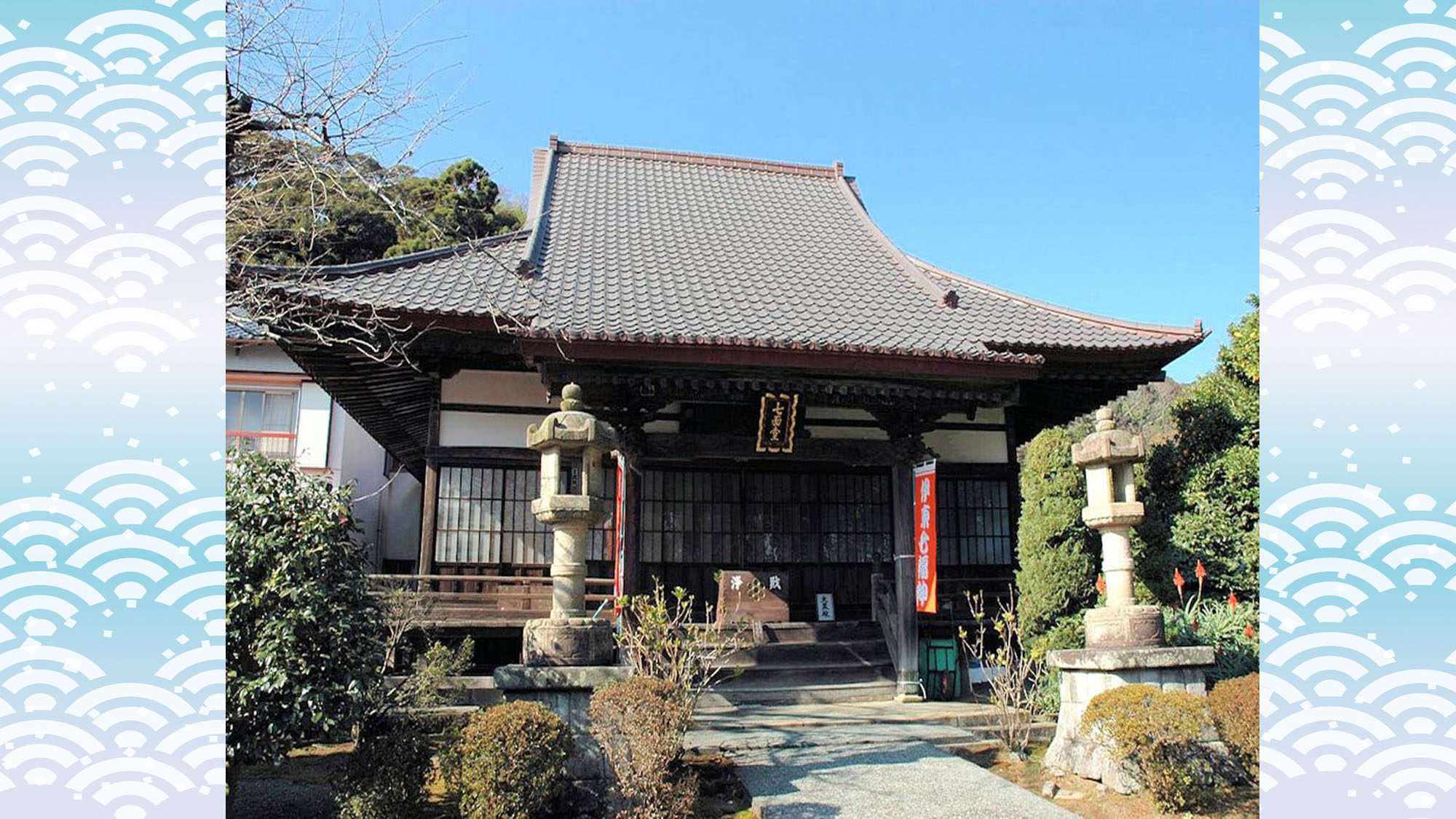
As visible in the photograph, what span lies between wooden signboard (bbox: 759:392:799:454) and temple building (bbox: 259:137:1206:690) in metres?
0.02

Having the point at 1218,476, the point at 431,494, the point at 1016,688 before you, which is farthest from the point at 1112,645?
the point at 431,494

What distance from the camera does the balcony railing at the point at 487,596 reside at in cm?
948

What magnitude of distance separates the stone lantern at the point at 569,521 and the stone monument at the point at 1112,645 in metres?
3.50

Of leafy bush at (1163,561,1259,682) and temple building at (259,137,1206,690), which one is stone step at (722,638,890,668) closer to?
temple building at (259,137,1206,690)

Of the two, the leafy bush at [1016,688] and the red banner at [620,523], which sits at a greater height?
the red banner at [620,523]

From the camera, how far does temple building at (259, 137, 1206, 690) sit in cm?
899

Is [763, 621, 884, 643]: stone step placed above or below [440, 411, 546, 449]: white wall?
below

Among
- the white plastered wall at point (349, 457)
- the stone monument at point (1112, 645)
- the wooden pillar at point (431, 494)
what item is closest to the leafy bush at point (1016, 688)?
the stone monument at point (1112, 645)

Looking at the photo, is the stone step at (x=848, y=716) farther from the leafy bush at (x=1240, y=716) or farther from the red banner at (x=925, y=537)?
the leafy bush at (x=1240, y=716)

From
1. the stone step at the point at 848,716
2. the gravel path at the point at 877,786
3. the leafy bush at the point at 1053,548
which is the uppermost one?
the leafy bush at the point at 1053,548

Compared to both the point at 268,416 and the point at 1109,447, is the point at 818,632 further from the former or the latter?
the point at 268,416

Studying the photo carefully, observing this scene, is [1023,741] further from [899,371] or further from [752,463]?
[752,463]

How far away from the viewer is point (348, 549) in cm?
541

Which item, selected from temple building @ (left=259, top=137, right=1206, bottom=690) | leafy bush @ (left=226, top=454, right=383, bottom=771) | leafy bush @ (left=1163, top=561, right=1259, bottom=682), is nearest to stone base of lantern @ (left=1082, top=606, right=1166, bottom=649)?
leafy bush @ (left=1163, top=561, right=1259, bottom=682)
